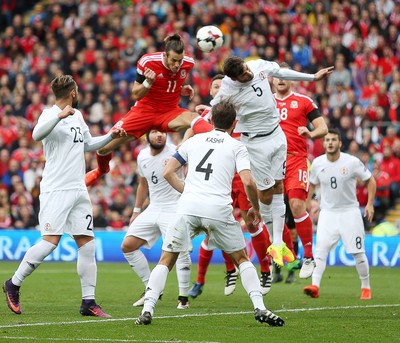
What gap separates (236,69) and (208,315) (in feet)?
10.5

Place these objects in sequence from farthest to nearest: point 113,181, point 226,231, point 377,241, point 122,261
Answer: point 113,181 < point 122,261 < point 377,241 < point 226,231

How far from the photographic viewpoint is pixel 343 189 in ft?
54.0

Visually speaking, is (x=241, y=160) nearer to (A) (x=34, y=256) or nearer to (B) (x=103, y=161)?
(A) (x=34, y=256)

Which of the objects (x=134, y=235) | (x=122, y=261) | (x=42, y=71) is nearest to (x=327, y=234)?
(x=134, y=235)

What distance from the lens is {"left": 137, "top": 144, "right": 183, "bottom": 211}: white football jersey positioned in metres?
15.2

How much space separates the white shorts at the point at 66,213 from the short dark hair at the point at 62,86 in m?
1.19

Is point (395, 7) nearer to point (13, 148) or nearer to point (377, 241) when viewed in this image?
point (377, 241)

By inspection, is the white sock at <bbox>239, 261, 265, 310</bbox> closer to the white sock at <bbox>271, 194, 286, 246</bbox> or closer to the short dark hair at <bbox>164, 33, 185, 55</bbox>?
the white sock at <bbox>271, 194, 286, 246</bbox>

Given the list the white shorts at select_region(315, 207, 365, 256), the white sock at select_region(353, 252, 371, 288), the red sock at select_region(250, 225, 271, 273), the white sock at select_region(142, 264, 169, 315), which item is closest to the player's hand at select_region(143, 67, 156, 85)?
the red sock at select_region(250, 225, 271, 273)

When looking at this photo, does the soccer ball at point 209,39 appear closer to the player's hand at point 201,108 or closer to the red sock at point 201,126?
the player's hand at point 201,108

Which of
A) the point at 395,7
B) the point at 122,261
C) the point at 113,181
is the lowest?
the point at 122,261

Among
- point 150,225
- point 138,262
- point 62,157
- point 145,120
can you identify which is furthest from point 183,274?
point 62,157

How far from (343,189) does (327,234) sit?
76 centimetres

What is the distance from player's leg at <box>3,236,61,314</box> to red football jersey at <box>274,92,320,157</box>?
4802 mm
